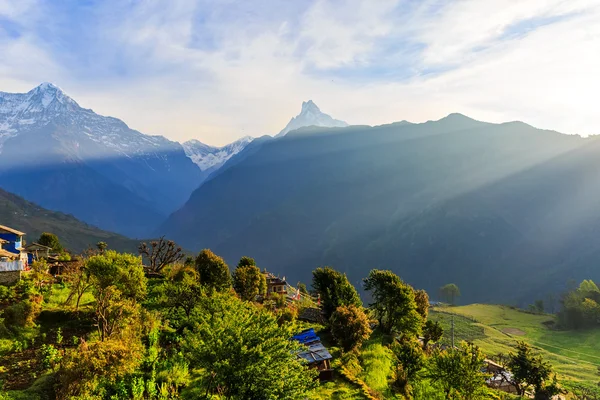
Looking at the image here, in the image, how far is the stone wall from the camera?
31188 mm

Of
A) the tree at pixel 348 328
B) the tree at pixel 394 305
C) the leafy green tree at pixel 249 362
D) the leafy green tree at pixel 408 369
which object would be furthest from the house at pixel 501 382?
the leafy green tree at pixel 249 362

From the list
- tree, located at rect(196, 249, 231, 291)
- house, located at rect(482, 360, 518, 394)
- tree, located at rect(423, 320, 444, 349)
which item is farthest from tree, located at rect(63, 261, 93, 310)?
house, located at rect(482, 360, 518, 394)

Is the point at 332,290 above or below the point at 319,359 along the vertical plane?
above

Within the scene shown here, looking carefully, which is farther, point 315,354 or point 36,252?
point 36,252

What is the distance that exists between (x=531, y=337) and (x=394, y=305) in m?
68.9

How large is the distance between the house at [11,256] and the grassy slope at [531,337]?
75194mm

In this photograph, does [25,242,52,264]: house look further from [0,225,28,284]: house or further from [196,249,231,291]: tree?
[196,249,231,291]: tree

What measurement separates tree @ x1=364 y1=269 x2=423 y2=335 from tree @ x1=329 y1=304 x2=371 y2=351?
9.02 meters

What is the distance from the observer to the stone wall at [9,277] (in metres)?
31.2

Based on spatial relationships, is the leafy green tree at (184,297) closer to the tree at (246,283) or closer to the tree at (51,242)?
the tree at (246,283)

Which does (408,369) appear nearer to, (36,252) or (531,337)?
(36,252)

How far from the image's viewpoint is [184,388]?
2269cm

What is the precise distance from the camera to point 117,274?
27859mm

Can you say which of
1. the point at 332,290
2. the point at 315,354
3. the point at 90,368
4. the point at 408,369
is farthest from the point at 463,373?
the point at 90,368
